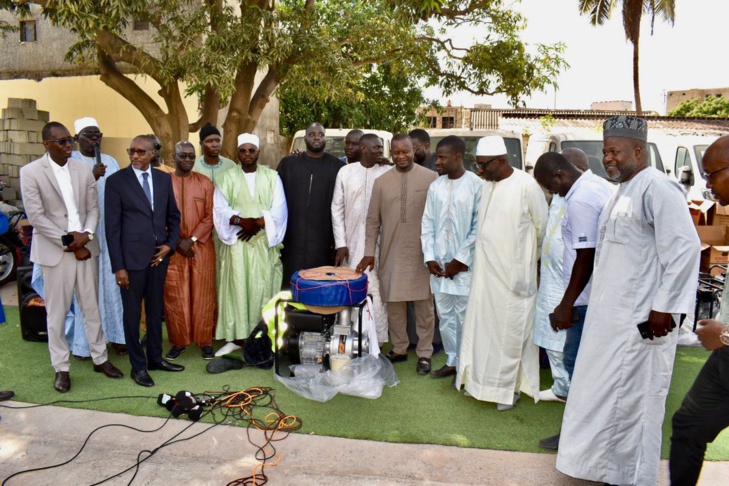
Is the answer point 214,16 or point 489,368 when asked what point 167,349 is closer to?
point 489,368

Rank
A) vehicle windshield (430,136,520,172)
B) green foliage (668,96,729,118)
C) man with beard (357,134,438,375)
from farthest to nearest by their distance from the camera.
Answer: green foliage (668,96,729,118)
vehicle windshield (430,136,520,172)
man with beard (357,134,438,375)

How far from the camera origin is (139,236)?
185 inches

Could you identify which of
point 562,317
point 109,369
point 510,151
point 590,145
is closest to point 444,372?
point 562,317

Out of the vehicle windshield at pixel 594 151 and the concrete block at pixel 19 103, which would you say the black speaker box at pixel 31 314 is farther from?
the vehicle windshield at pixel 594 151

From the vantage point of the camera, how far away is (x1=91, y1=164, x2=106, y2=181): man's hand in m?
5.34

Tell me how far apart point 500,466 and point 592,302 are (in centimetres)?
115

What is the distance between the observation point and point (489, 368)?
171 inches

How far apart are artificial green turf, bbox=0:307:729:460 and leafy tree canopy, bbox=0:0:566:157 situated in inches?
140

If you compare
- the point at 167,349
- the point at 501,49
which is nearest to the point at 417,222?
the point at 167,349

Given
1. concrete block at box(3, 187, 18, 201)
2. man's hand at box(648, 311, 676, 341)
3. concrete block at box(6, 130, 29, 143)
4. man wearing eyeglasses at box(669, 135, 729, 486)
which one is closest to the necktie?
man's hand at box(648, 311, 676, 341)

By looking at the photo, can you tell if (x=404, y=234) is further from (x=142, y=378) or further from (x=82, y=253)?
(x=82, y=253)

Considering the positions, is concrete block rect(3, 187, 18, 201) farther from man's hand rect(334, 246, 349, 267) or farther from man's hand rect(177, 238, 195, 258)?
man's hand rect(334, 246, 349, 267)

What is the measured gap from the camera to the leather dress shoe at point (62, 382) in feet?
15.2

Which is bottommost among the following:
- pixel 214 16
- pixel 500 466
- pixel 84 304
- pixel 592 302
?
pixel 500 466
